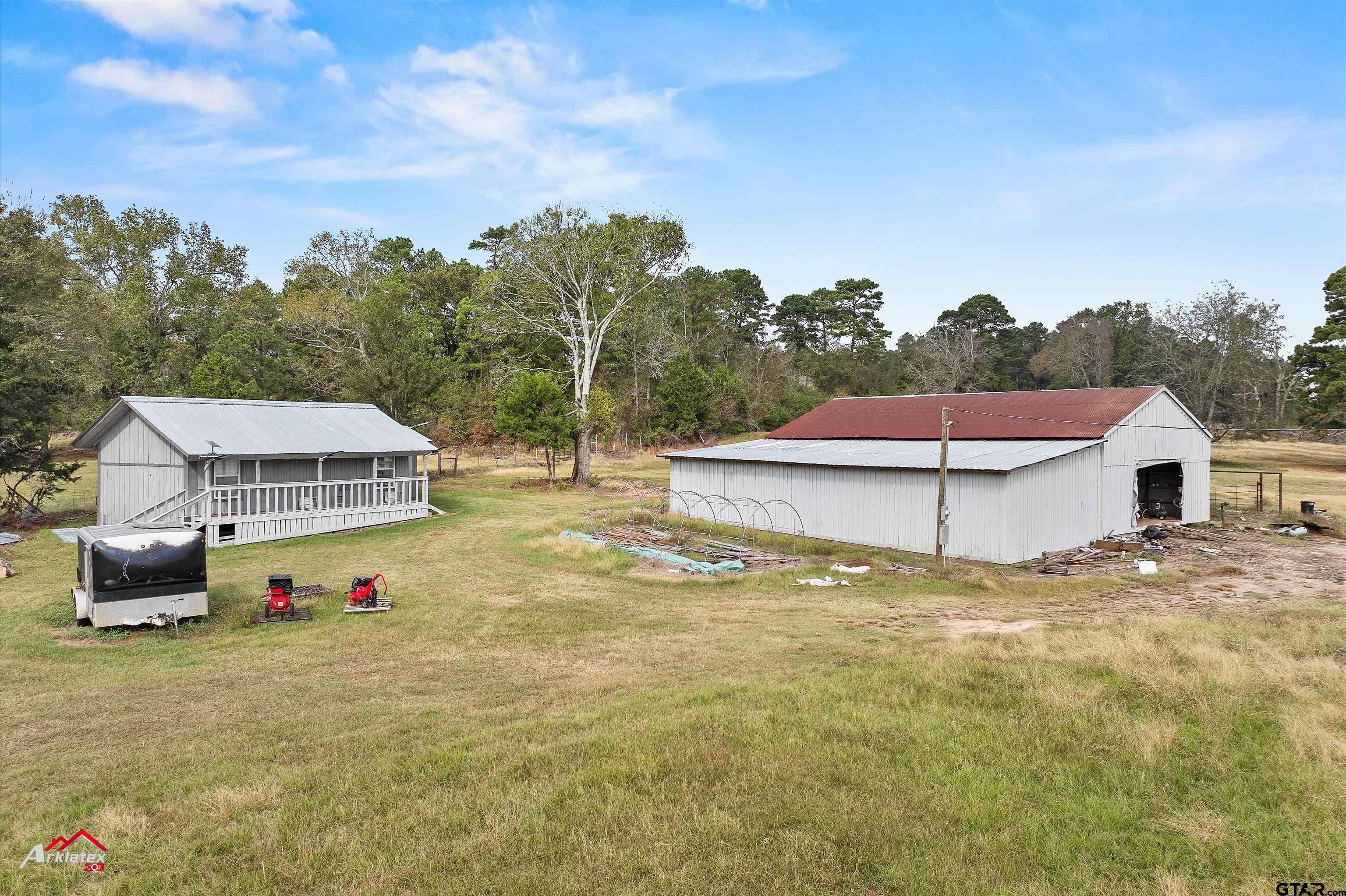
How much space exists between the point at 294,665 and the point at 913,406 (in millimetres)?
25130

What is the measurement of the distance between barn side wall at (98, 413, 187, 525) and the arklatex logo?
19.1 meters

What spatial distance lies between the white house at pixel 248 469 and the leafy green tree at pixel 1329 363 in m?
53.6

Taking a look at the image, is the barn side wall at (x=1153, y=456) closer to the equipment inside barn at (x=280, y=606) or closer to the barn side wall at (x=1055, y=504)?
the barn side wall at (x=1055, y=504)

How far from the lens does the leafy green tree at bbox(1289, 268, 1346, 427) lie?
45438 mm

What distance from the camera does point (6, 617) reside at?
42.3ft

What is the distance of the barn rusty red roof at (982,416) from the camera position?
2397 centimetres

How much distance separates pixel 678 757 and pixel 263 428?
2235 cm

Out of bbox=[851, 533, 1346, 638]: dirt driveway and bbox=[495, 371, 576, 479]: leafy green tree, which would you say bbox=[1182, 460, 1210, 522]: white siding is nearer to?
bbox=[851, 533, 1346, 638]: dirt driveway

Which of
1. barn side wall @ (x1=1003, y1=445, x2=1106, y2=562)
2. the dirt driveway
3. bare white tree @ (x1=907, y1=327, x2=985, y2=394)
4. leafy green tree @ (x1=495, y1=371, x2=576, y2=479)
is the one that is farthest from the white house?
bare white tree @ (x1=907, y1=327, x2=985, y2=394)

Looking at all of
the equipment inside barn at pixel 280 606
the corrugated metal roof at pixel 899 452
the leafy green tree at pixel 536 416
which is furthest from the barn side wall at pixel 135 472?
the leafy green tree at pixel 536 416

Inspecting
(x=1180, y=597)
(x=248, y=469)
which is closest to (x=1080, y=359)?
(x=1180, y=597)

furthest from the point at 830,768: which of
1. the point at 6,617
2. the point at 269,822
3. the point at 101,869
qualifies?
the point at 6,617

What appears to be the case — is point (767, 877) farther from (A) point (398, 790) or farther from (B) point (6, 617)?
(B) point (6, 617)

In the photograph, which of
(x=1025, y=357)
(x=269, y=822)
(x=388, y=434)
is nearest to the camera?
(x=269, y=822)
